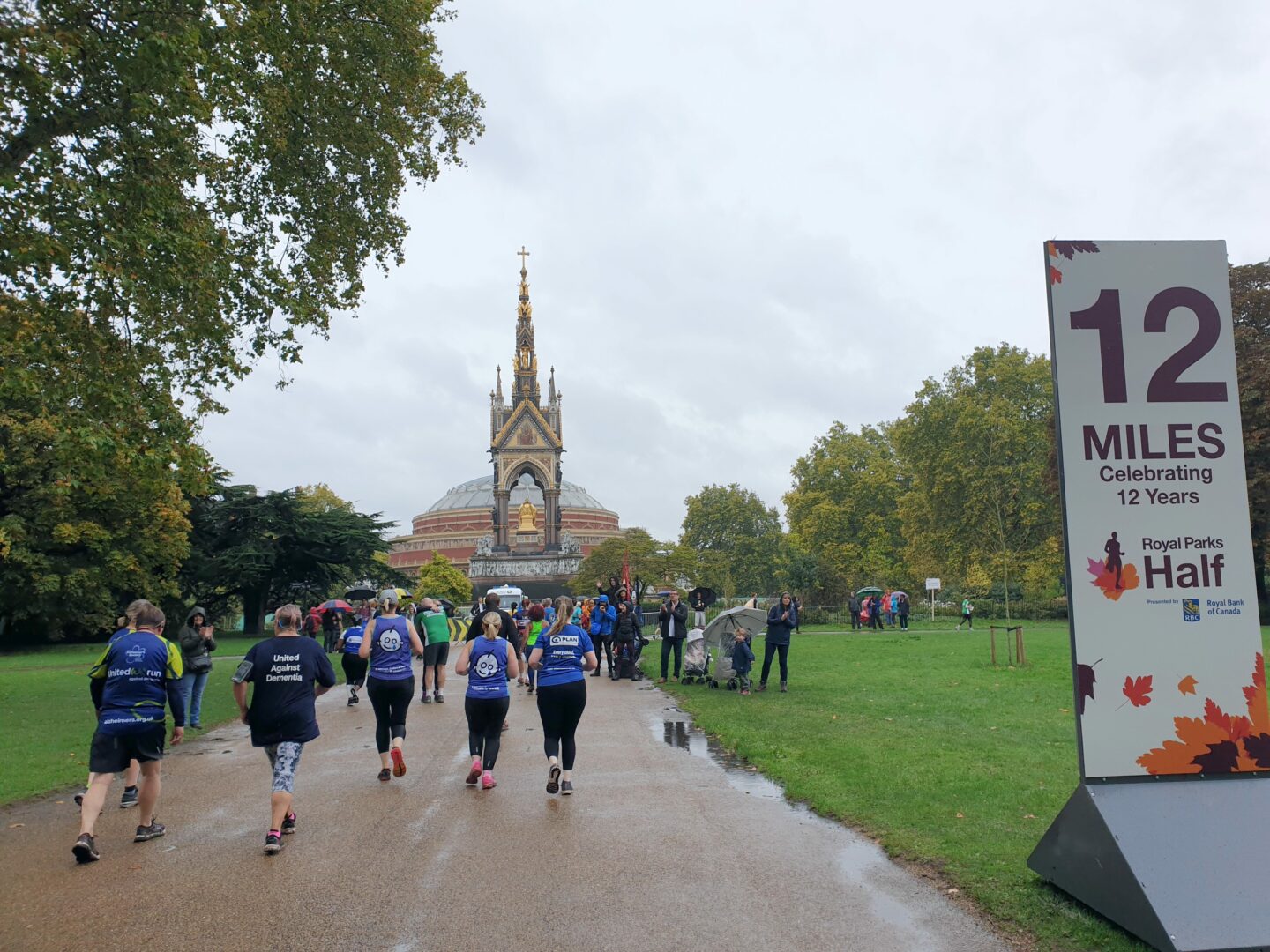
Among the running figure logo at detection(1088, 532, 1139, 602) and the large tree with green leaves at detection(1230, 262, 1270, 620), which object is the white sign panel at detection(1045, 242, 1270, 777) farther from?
the large tree with green leaves at detection(1230, 262, 1270, 620)

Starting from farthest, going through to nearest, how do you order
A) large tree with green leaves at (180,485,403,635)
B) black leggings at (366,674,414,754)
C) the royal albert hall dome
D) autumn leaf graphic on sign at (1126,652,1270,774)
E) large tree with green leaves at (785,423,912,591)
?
the royal albert hall dome < large tree with green leaves at (785,423,912,591) < large tree with green leaves at (180,485,403,635) < black leggings at (366,674,414,754) < autumn leaf graphic on sign at (1126,652,1270,774)

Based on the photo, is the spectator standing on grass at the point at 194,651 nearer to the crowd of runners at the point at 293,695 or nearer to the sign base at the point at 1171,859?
the crowd of runners at the point at 293,695

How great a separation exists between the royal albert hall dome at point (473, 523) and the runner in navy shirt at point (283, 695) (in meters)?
113

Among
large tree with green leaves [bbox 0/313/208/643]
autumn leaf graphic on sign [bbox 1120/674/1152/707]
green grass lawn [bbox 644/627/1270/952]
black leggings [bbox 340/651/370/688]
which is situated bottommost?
green grass lawn [bbox 644/627/1270/952]

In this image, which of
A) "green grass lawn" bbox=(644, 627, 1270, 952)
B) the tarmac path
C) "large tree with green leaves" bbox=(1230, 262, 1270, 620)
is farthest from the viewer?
"large tree with green leaves" bbox=(1230, 262, 1270, 620)

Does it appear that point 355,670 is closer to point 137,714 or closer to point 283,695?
point 137,714

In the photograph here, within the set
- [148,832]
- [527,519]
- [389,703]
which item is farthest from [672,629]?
[527,519]

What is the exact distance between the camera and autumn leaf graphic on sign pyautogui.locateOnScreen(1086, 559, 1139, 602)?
5.99 m

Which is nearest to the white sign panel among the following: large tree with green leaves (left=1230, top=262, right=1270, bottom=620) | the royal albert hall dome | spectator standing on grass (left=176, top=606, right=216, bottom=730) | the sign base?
the sign base

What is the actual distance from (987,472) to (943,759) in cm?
4390

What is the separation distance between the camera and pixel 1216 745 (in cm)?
586

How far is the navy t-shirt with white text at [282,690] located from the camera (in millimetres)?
7469

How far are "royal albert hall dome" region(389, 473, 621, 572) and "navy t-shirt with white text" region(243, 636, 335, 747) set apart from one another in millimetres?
113144

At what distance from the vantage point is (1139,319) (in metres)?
6.28
